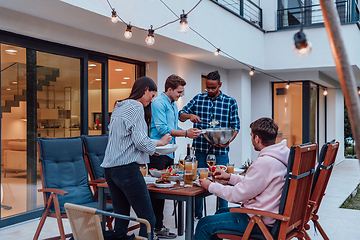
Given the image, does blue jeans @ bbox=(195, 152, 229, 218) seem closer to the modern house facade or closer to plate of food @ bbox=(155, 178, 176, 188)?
plate of food @ bbox=(155, 178, 176, 188)

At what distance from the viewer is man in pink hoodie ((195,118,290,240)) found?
215cm

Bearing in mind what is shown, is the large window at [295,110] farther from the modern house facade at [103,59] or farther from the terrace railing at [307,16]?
the terrace railing at [307,16]

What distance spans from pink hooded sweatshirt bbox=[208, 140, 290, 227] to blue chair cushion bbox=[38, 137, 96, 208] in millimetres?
1716

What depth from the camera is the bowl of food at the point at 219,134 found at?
11.1 ft

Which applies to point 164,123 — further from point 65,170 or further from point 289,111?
point 289,111

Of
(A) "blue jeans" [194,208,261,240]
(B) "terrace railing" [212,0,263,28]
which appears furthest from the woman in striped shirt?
(B) "terrace railing" [212,0,263,28]

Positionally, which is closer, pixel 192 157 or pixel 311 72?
pixel 192 157

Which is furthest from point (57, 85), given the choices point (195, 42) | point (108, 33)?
point (195, 42)

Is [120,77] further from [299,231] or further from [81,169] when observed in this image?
[299,231]

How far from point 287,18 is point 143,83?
7.22 m

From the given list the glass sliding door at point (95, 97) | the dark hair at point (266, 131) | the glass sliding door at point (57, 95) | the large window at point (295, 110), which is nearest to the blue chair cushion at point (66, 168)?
the glass sliding door at point (57, 95)

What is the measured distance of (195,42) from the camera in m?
5.62

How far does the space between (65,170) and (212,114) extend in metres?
1.67

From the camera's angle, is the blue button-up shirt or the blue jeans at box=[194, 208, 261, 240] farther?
the blue button-up shirt
